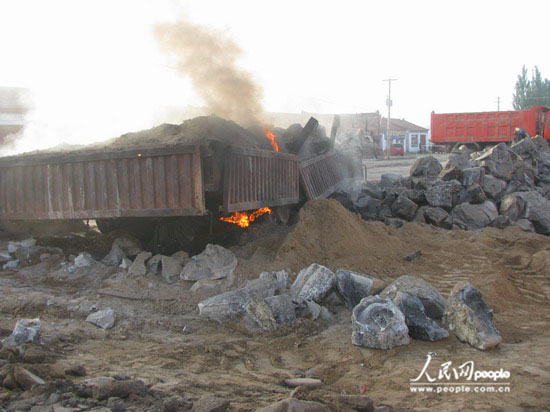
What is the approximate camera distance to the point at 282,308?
5.43 meters

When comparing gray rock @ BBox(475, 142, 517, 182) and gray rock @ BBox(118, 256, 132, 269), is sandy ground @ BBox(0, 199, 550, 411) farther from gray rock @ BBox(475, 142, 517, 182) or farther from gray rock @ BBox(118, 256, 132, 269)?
gray rock @ BBox(475, 142, 517, 182)

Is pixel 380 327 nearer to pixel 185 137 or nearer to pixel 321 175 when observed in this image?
pixel 185 137

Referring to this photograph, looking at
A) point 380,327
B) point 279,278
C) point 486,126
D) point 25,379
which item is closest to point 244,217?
point 279,278

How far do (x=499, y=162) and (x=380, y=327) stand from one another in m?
10.5

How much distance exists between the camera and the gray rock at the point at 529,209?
11.1 m

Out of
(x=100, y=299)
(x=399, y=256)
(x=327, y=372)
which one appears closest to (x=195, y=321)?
(x=100, y=299)

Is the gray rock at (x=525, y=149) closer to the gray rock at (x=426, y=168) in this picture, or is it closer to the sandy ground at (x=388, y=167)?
the gray rock at (x=426, y=168)

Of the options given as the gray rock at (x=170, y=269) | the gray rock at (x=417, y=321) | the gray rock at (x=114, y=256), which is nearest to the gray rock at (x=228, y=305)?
the gray rock at (x=170, y=269)

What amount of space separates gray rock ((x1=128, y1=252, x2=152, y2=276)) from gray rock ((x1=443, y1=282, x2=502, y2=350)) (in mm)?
4165

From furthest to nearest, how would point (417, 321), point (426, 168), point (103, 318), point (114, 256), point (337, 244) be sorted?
point (426, 168)
point (114, 256)
point (337, 244)
point (103, 318)
point (417, 321)

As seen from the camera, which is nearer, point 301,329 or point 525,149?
point 301,329

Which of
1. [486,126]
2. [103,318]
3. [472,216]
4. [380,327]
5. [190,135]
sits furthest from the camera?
[486,126]

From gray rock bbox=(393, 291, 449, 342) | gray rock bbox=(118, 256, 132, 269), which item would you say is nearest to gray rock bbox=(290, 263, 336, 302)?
gray rock bbox=(393, 291, 449, 342)

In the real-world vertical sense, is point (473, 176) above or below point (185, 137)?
below
